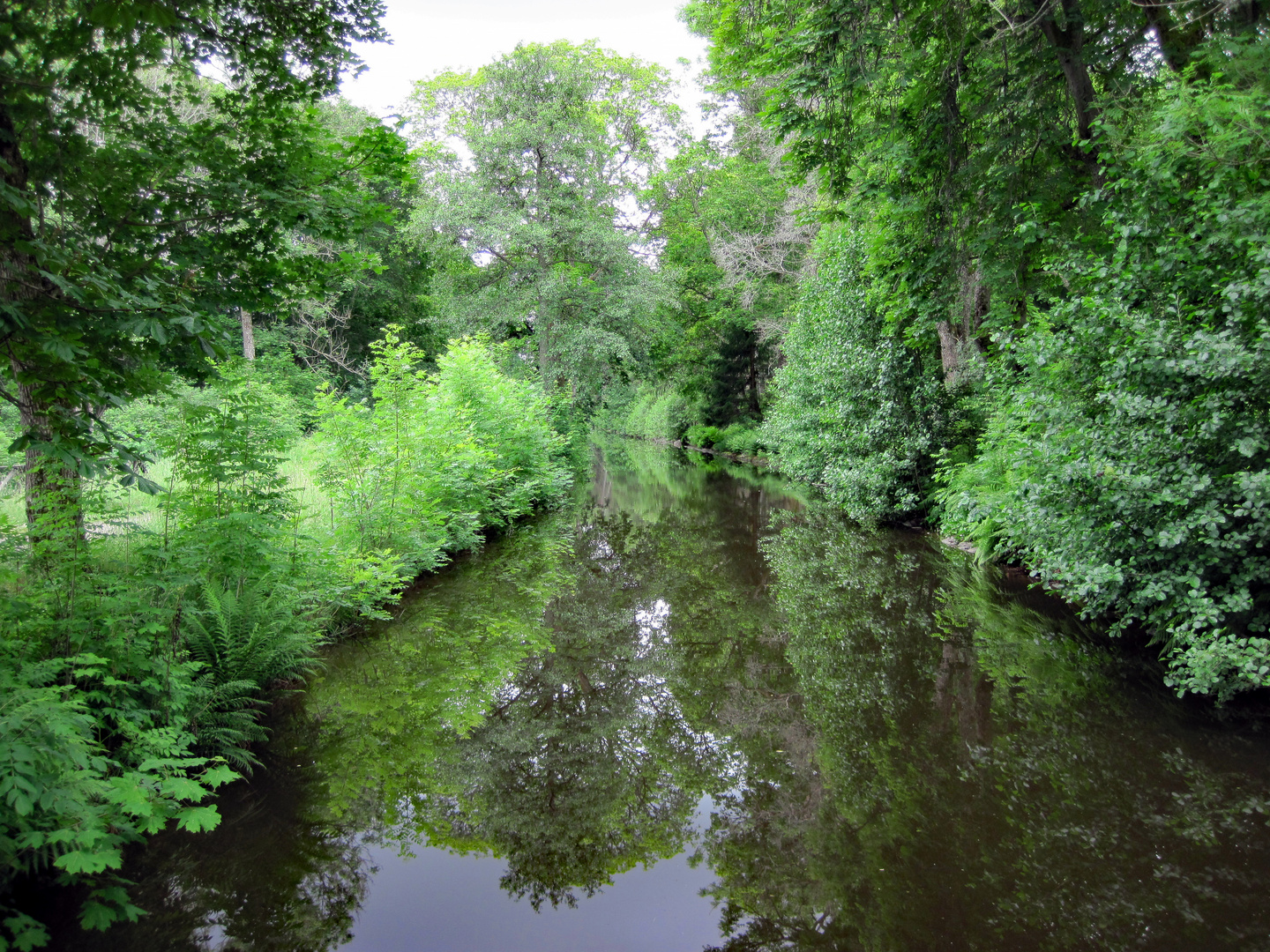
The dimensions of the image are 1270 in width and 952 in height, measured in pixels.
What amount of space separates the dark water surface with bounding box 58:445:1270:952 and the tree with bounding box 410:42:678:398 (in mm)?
16656

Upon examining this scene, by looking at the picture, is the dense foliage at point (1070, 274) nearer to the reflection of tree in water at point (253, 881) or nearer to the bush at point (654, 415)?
the reflection of tree in water at point (253, 881)

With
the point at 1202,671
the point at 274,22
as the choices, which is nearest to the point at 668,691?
the point at 1202,671

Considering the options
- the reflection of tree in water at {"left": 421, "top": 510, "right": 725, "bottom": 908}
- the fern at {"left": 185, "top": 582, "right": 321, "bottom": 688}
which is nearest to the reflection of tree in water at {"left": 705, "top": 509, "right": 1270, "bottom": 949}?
the reflection of tree in water at {"left": 421, "top": 510, "right": 725, "bottom": 908}

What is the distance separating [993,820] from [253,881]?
146 inches

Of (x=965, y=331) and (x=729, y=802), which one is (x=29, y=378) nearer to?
(x=729, y=802)

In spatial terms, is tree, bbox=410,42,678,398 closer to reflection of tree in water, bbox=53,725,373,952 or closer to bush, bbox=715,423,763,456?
bush, bbox=715,423,763,456

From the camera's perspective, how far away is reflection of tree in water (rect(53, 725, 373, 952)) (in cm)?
296

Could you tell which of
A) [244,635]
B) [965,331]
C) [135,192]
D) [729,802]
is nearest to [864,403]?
[965,331]

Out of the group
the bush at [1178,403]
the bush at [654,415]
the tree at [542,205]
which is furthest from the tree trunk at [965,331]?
the bush at [654,415]

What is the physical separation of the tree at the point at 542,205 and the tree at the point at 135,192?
16418mm

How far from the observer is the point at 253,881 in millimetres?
3318

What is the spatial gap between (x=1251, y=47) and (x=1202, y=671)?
15.0 feet

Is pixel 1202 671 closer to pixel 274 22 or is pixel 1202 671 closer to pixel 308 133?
pixel 308 133

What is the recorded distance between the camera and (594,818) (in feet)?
12.8
